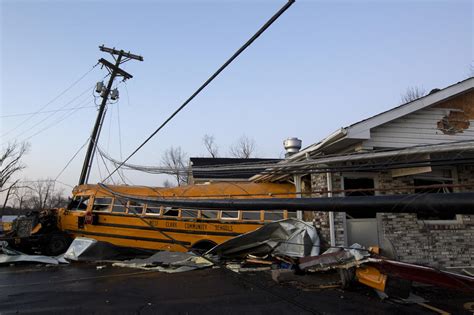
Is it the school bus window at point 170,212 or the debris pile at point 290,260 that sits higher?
the school bus window at point 170,212

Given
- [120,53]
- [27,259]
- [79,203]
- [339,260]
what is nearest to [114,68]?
[120,53]

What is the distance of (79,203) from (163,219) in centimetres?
388

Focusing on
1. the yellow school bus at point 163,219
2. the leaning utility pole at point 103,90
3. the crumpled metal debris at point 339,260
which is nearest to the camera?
the crumpled metal debris at point 339,260

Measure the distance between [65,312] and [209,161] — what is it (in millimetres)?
21612

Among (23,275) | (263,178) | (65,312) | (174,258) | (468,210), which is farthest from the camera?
(263,178)

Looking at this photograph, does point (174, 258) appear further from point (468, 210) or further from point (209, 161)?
point (209, 161)

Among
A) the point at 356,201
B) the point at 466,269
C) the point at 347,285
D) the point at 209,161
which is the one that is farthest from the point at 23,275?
the point at 209,161

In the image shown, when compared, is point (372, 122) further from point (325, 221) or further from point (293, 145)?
point (293, 145)

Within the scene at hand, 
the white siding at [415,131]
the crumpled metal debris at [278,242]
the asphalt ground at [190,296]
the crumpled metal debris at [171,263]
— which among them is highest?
the white siding at [415,131]

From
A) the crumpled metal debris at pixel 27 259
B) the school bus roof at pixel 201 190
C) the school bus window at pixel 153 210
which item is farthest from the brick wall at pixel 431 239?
the crumpled metal debris at pixel 27 259

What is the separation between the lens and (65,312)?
19.8 feet

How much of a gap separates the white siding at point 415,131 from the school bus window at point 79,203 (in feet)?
35.9

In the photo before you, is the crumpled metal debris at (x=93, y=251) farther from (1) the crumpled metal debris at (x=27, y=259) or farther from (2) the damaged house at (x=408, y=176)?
(2) the damaged house at (x=408, y=176)

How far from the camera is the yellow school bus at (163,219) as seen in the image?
40.0 ft
